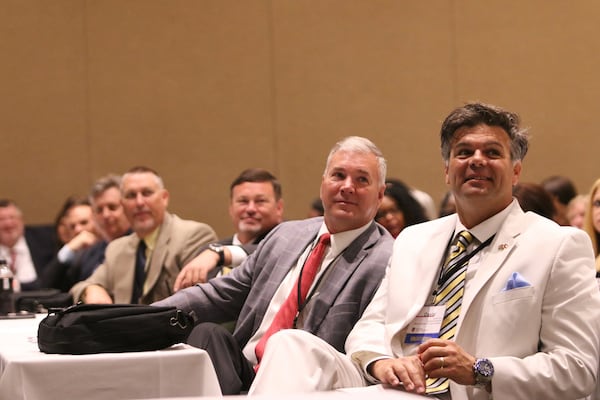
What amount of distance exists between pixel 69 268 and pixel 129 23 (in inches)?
109

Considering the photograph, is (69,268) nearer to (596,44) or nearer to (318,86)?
(318,86)

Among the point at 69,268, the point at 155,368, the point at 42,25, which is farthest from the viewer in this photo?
the point at 42,25

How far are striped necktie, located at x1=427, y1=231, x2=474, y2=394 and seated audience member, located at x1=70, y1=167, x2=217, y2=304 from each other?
2.49m

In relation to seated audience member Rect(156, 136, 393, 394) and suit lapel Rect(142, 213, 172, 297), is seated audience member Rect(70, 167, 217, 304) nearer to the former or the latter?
suit lapel Rect(142, 213, 172, 297)

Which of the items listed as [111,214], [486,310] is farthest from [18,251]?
[486,310]

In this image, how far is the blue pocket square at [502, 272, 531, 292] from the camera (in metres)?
2.79

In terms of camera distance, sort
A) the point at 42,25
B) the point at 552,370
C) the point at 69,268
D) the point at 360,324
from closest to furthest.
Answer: the point at 552,370 → the point at 360,324 → the point at 69,268 → the point at 42,25

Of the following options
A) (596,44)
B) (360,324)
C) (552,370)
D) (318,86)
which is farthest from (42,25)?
(552,370)

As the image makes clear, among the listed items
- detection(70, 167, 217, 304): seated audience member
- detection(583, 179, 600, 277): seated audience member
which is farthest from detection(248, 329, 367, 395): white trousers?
detection(70, 167, 217, 304): seated audience member

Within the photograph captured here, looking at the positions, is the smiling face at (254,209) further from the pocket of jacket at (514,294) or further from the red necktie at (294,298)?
the pocket of jacket at (514,294)

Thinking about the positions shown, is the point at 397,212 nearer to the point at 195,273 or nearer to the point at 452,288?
the point at 195,273

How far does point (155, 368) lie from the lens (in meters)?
2.87

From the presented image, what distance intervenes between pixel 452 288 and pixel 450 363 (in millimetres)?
416

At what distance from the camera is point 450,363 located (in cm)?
266
